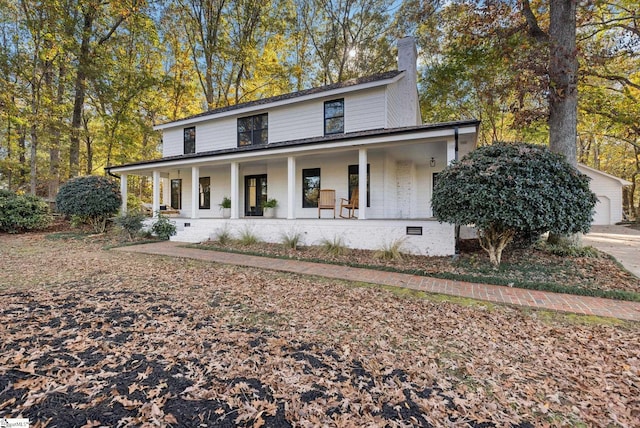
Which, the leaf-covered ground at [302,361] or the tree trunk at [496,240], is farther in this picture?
the tree trunk at [496,240]

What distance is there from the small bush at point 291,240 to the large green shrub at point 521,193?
15.0 feet

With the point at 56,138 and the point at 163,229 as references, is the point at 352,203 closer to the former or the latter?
the point at 163,229

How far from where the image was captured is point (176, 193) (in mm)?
15328

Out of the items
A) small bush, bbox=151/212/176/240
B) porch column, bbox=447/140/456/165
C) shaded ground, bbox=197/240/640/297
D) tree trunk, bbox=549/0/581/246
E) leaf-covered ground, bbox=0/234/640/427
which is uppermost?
tree trunk, bbox=549/0/581/246

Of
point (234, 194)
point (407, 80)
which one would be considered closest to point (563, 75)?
point (407, 80)

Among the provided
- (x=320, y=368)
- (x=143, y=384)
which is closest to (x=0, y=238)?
(x=143, y=384)

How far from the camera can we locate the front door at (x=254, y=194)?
42.6ft

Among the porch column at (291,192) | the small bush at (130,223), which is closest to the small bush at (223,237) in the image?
the porch column at (291,192)

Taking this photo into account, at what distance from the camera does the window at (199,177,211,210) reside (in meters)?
14.4

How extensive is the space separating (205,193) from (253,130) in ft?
13.5

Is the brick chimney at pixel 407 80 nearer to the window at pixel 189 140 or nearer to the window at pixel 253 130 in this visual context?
the window at pixel 253 130

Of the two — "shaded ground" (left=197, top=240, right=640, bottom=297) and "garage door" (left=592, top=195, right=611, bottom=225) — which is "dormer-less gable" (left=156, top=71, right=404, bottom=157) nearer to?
"shaded ground" (left=197, top=240, right=640, bottom=297)

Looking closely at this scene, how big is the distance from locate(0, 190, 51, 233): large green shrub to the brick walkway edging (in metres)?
9.08

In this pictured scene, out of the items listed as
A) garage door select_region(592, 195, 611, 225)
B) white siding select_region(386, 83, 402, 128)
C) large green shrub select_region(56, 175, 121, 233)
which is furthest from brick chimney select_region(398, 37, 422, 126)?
garage door select_region(592, 195, 611, 225)
